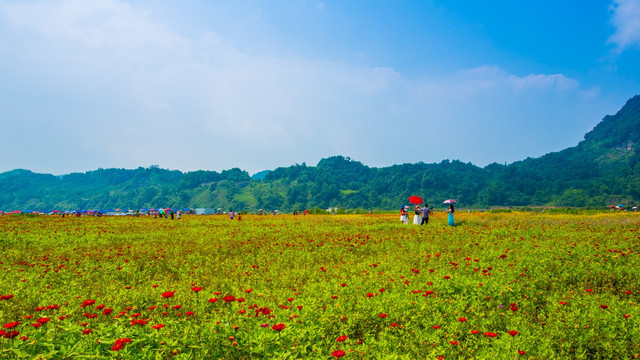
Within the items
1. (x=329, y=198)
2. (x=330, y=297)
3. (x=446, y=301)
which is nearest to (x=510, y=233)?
(x=446, y=301)

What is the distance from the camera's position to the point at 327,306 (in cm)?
541

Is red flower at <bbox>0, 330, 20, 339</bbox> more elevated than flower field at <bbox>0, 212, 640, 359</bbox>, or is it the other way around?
red flower at <bbox>0, 330, 20, 339</bbox>

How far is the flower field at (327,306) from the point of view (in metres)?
3.94

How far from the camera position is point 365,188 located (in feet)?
648

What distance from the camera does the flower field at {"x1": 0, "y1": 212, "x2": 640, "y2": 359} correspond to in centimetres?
394

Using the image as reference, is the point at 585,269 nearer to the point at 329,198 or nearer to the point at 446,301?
the point at 446,301

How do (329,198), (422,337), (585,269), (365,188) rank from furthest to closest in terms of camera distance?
(365,188), (329,198), (585,269), (422,337)

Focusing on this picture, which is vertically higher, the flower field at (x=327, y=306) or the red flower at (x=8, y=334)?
the red flower at (x=8, y=334)

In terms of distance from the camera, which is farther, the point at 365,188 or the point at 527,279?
the point at 365,188

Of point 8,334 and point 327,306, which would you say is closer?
point 8,334

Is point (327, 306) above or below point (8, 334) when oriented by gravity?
below

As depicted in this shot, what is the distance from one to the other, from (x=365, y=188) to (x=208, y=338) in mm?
195291

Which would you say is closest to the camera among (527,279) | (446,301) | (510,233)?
(446,301)

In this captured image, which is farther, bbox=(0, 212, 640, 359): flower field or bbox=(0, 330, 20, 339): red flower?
bbox=(0, 212, 640, 359): flower field
